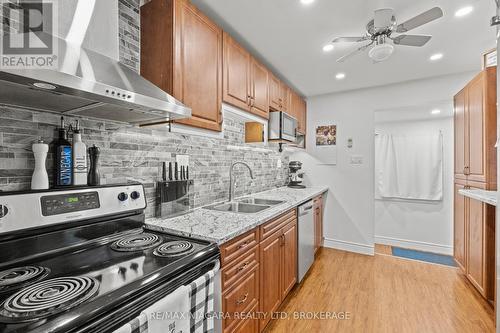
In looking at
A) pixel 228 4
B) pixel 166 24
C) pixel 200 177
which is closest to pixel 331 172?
pixel 200 177

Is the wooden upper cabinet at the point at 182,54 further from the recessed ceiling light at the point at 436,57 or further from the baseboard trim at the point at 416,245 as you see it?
the baseboard trim at the point at 416,245

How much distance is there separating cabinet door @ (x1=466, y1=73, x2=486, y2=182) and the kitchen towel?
2601 mm

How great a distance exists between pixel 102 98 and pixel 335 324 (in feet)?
7.37

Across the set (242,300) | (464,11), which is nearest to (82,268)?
(242,300)

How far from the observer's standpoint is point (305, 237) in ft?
8.17

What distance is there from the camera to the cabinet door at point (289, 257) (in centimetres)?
200

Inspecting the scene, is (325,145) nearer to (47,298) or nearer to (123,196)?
(123,196)

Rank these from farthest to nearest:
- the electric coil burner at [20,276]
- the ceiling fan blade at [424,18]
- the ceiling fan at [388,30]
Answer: the ceiling fan at [388,30] < the ceiling fan blade at [424,18] < the electric coil burner at [20,276]

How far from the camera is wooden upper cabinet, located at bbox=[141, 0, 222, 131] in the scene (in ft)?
4.43

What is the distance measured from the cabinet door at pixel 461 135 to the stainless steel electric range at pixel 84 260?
2.93 metres

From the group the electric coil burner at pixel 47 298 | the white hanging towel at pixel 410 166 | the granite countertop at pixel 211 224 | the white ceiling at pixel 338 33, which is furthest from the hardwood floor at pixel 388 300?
the white ceiling at pixel 338 33

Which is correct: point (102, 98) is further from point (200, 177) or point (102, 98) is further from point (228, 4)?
point (228, 4)

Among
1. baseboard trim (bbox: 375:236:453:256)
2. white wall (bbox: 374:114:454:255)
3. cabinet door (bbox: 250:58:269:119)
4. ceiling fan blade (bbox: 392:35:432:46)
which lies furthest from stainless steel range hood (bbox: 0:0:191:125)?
baseboard trim (bbox: 375:236:453:256)

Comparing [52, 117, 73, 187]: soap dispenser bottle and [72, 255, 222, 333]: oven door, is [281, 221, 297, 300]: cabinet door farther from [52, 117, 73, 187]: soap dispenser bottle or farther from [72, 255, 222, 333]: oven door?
[52, 117, 73, 187]: soap dispenser bottle
